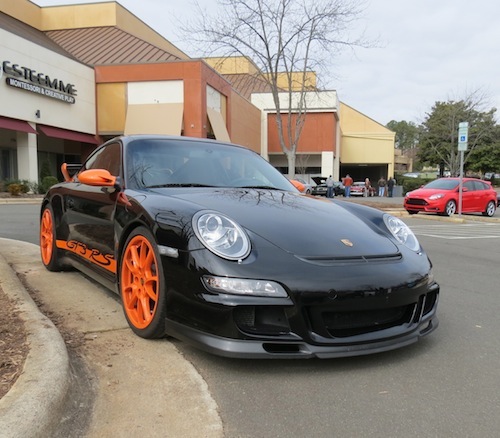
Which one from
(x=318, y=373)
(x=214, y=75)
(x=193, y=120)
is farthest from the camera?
(x=214, y=75)

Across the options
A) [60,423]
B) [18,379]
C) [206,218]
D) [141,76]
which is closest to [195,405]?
[60,423]

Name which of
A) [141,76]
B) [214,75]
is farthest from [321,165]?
[141,76]

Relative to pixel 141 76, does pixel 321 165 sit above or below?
below

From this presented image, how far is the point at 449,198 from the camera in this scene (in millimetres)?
16078

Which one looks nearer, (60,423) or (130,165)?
(60,423)

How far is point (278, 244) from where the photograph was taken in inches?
111

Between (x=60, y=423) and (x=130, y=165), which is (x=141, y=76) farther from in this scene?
(x=60, y=423)

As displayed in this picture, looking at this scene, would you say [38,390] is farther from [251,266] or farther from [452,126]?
[452,126]

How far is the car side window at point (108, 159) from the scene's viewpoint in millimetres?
4129

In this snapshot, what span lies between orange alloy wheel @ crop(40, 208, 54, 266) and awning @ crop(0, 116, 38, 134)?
58.3 ft

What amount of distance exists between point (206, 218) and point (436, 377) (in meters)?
1.64

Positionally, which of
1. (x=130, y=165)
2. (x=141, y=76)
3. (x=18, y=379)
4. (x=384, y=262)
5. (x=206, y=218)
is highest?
(x=141, y=76)

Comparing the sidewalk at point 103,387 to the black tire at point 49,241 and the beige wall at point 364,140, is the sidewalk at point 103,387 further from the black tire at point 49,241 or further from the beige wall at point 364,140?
the beige wall at point 364,140

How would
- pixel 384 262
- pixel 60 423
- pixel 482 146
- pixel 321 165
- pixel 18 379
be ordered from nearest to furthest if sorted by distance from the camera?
pixel 60 423 < pixel 18 379 < pixel 384 262 < pixel 321 165 < pixel 482 146
